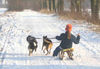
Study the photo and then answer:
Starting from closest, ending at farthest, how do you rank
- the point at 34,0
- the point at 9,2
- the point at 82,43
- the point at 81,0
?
the point at 82,43
the point at 81,0
the point at 9,2
the point at 34,0

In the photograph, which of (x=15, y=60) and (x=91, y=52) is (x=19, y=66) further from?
(x=91, y=52)

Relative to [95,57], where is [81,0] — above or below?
above

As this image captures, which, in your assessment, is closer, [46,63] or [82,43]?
[46,63]

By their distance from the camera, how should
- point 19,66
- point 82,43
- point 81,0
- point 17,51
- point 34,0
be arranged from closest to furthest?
point 19,66
point 17,51
point 82,43
point 81,0
point 34,0

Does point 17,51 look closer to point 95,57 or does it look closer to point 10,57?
point 10,57

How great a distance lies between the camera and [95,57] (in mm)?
7316

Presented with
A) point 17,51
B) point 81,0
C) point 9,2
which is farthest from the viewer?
point 9,2

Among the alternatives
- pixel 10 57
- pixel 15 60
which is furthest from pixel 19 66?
pixel 10 57

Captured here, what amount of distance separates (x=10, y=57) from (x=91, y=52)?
3.28 m

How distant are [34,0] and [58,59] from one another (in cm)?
8683

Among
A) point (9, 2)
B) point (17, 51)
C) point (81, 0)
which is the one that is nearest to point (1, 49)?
point (17, 51)

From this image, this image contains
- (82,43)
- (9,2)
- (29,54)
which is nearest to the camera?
(29,54)

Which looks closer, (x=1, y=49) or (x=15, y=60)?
(x=15, y=60)

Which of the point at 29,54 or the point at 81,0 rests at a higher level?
the point at 81,0
